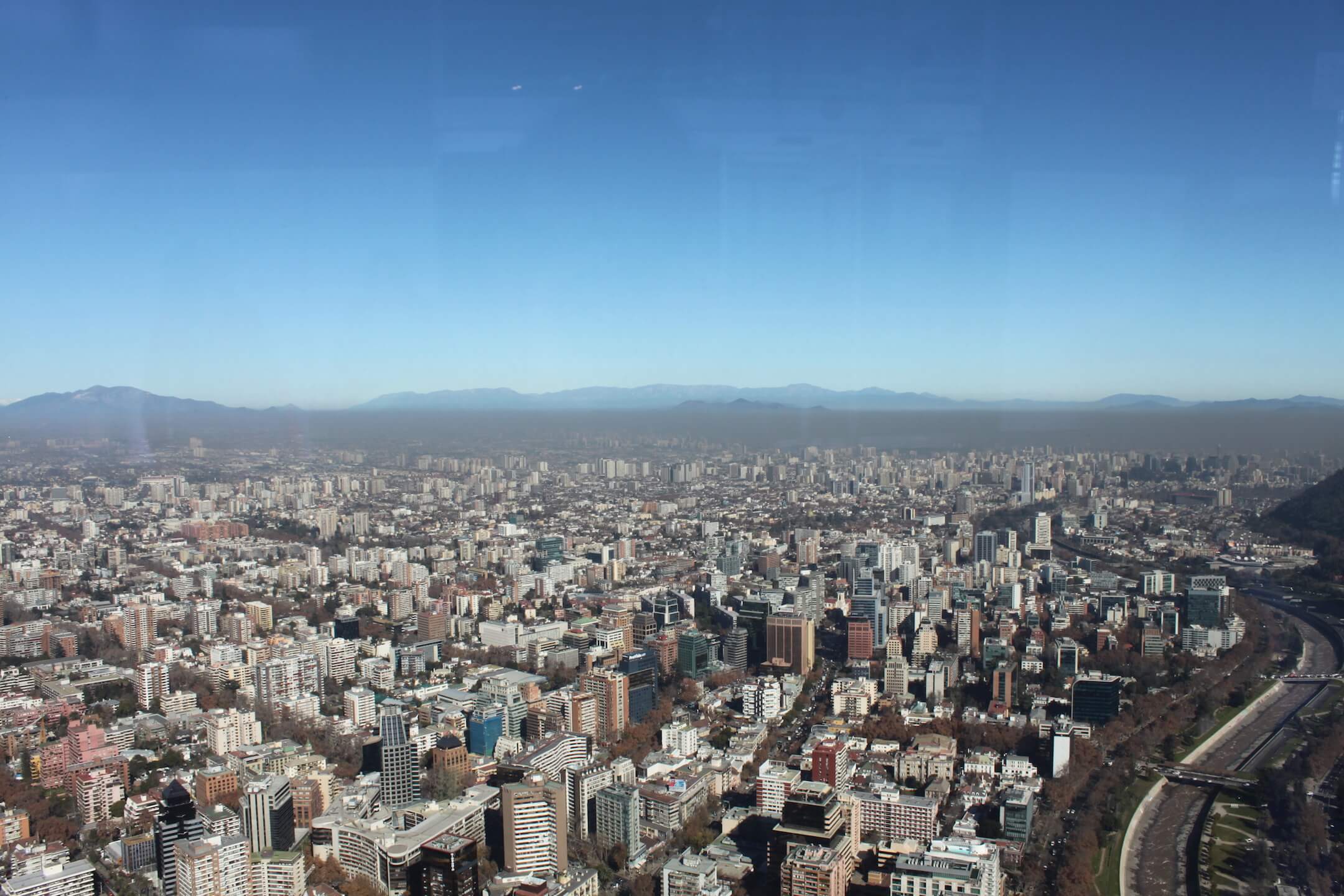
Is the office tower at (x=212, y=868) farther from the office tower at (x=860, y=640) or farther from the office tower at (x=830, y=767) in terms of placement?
the office tower at (x=860, y=640)

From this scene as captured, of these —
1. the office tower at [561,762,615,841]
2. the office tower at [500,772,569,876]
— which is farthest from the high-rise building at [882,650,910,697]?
the office tower at [500,772,569,876]

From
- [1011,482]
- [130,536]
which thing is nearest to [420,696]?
[130,536]

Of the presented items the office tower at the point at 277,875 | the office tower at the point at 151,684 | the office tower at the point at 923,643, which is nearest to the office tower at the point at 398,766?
the office tower at the point at 277,875

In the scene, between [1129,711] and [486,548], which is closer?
[1129,711]

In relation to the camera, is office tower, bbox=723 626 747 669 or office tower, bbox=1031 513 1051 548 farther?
office tower, bbox=1031 513 1051 548

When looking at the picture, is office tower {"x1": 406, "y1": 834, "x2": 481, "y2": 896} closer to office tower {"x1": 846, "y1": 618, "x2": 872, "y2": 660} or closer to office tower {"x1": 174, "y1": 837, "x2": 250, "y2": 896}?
office tower {"x1": 174, "y1": 837, "x2": 250, "y2": 896}

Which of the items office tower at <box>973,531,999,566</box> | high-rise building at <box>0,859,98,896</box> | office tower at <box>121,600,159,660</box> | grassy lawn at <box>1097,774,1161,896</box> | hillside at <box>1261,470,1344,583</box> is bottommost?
grassy lawn at <box>1097,774,1161,896</box>

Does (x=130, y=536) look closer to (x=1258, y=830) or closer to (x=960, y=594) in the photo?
(x=960, y=594)
